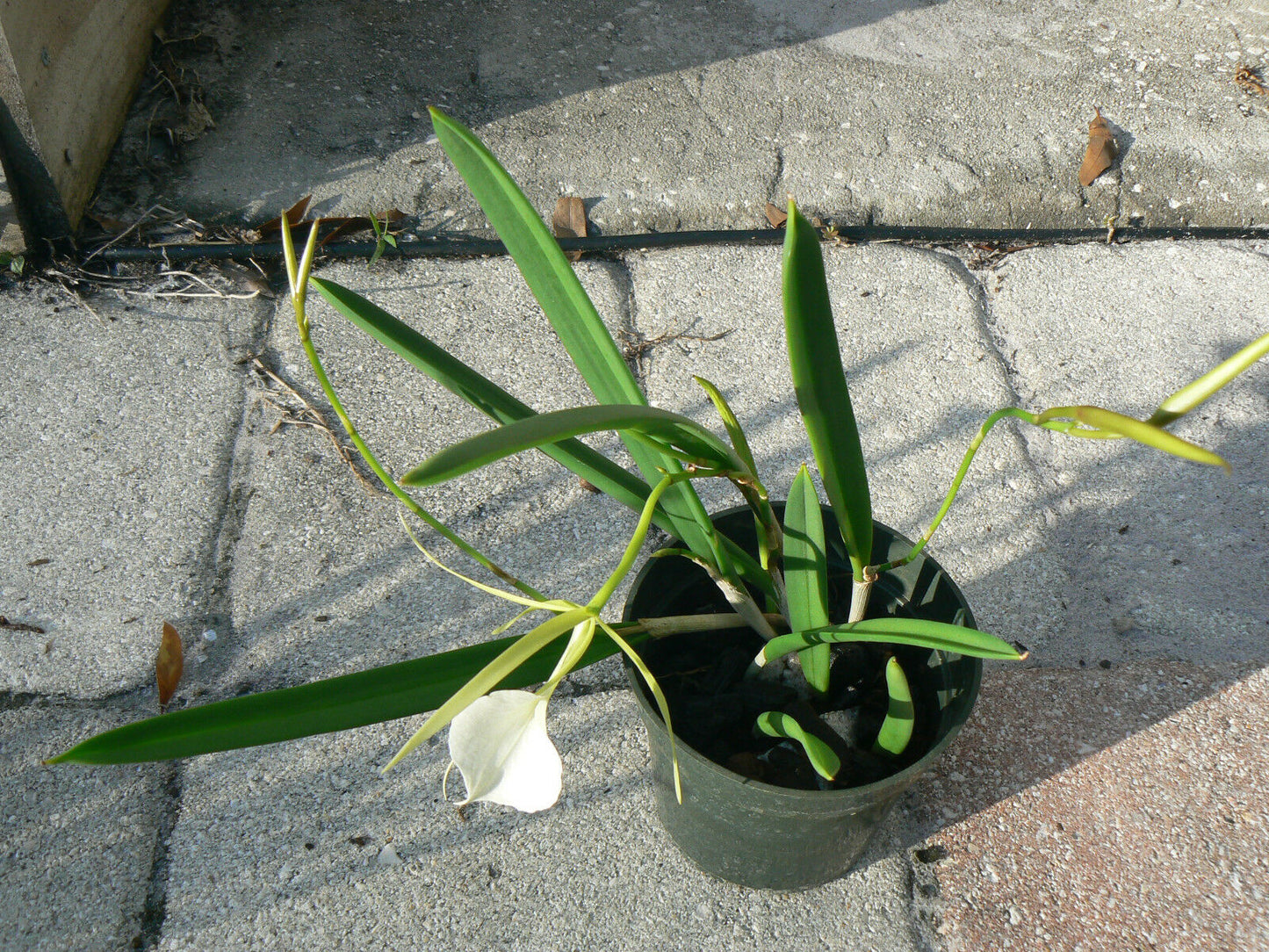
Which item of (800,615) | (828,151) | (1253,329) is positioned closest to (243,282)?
(828,151)

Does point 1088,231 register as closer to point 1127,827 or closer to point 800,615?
point 1127,827

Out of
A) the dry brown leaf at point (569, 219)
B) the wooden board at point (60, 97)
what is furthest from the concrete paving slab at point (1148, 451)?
the wooden board at point (60, 97)

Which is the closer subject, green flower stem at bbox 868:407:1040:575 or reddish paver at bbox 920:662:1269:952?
green flower stem at bbox 868:407:1040:575

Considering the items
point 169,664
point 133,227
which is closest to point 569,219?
point 133,227

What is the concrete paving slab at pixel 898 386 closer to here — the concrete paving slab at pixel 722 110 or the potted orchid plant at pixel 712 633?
the concrete paving slab at pixel 722 110

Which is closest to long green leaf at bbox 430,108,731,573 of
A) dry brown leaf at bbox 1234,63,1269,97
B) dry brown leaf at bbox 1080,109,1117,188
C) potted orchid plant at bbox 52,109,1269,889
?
potted orchid plant at bbox 52,109,1269,889

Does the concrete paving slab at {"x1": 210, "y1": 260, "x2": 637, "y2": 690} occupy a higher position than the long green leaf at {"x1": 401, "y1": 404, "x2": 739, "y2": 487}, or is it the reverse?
the long green leaf at {"x1": 401, "y1": 404, "x2": 739, "y2": 487}

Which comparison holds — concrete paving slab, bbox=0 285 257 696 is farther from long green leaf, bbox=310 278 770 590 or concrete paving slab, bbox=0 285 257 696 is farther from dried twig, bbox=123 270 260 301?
long green leaf, bbox=310 278 770 590
